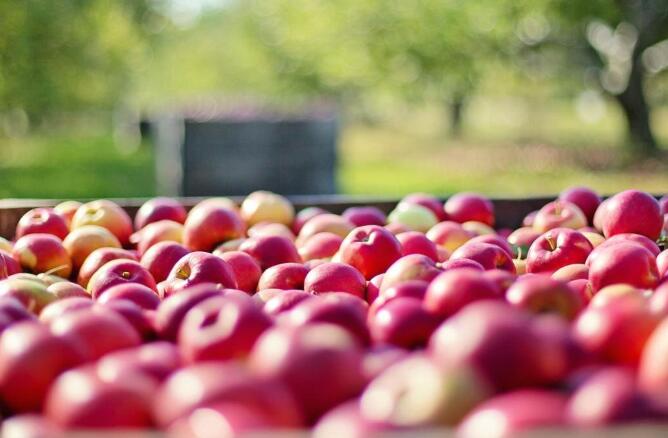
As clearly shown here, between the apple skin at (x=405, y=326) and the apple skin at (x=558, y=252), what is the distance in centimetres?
103

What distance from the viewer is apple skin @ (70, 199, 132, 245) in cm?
352

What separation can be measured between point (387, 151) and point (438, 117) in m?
26.0

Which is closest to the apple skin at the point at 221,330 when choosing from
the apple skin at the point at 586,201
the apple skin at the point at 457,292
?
the apple skin at the point at 457,292

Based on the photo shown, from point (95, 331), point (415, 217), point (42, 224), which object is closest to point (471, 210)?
point (415, 217)

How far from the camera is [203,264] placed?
2.43 m

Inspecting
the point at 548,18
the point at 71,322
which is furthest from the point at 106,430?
the point at 548,18

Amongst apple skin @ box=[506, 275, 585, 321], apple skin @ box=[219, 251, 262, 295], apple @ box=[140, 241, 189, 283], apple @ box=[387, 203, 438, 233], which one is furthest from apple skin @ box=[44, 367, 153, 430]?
apple @ box=[387, 203, 438, 233]

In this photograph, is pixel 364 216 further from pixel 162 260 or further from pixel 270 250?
pixel 162 260

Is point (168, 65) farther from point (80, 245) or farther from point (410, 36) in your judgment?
point (80, 245)

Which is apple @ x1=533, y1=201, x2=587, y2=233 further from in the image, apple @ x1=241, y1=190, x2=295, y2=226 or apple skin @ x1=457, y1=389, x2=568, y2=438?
apple skin @ x1=457, y1=389, x2=568, y2=438

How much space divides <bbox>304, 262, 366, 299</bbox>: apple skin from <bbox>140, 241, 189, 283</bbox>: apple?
0.56 m

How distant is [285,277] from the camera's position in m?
2.60

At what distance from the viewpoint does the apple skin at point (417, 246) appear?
2.90 metres

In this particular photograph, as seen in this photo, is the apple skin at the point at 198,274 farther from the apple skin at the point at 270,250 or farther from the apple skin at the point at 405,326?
the apple skin at the point at 405,326
